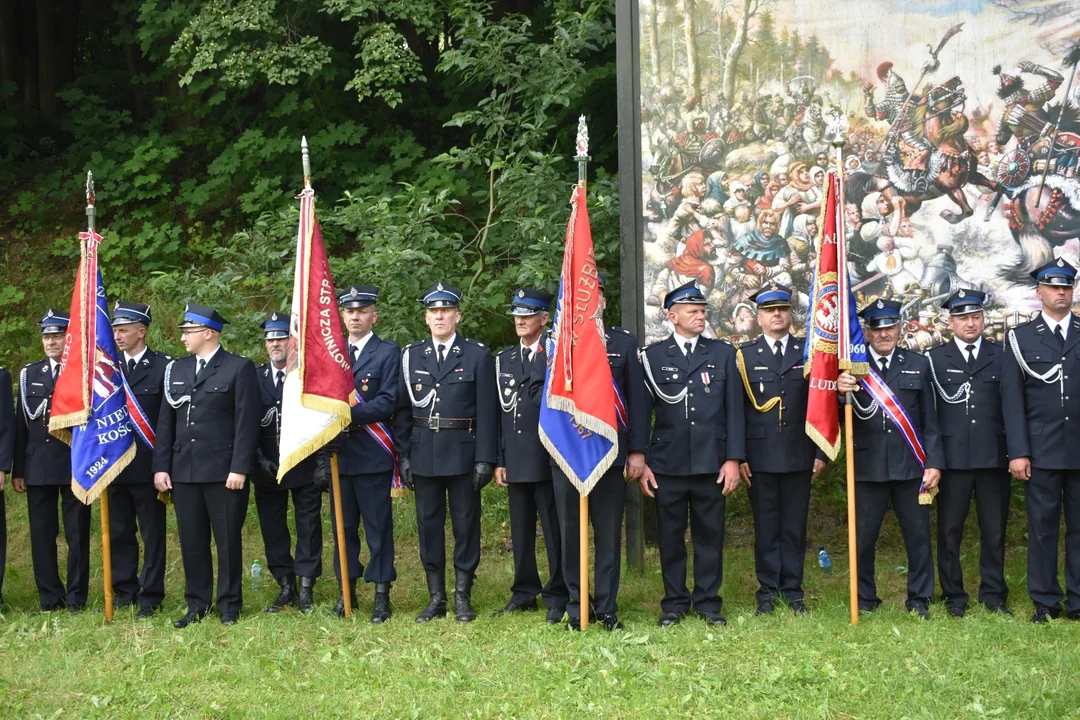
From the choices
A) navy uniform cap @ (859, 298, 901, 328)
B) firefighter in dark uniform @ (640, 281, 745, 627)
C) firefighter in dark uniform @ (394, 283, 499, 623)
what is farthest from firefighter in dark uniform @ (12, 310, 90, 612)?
navy uniform cap @ (859, 298, 901, 328)

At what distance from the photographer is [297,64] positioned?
488 inches

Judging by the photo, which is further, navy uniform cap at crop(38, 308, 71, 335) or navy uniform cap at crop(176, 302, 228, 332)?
navy uniform cap at crop(38, 308, 71, 335)

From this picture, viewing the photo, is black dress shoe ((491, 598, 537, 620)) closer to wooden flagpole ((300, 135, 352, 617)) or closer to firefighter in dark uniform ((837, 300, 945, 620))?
wooden flagpole ((300, 135, 352, 617))

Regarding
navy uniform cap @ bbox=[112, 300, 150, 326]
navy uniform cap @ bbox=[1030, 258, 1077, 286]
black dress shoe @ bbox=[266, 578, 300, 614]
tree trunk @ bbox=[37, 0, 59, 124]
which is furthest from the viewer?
tree trunk @ bbox=[37, 0, 59, 124]

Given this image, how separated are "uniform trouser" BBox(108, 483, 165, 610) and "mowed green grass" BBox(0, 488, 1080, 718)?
0.69 ft

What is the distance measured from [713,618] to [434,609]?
1806mm

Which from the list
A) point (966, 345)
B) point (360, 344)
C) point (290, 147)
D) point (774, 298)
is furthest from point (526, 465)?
point (290, 147)

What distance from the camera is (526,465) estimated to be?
23.6ft

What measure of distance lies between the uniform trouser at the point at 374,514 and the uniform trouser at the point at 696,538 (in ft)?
5.96

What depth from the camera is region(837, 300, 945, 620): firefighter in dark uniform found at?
23.2 ft

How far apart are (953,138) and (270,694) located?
617 cm

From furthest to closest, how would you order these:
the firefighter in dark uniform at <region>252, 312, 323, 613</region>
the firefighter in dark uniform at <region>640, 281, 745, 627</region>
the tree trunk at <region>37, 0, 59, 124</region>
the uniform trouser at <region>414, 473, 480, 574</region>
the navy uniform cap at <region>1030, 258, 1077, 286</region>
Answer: the tree trunk at <region>37, 0, 59, 124</region>
the firefighter in dark uniform at <region>252, 312, 323, 613</region>
the uniform trouser at <region>414, 473, 480, 574</region>
the firefighter in dark uniform at <region>640, 281, 745, 627</region>
the navy uniform cap at <region>1030, 258, 1077, 286</region>

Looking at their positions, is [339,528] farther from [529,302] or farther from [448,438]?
[529,302]

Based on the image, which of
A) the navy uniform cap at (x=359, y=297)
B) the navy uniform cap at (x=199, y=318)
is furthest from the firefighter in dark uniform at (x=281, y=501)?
the navy uniform cap at (x=359, y=297)
